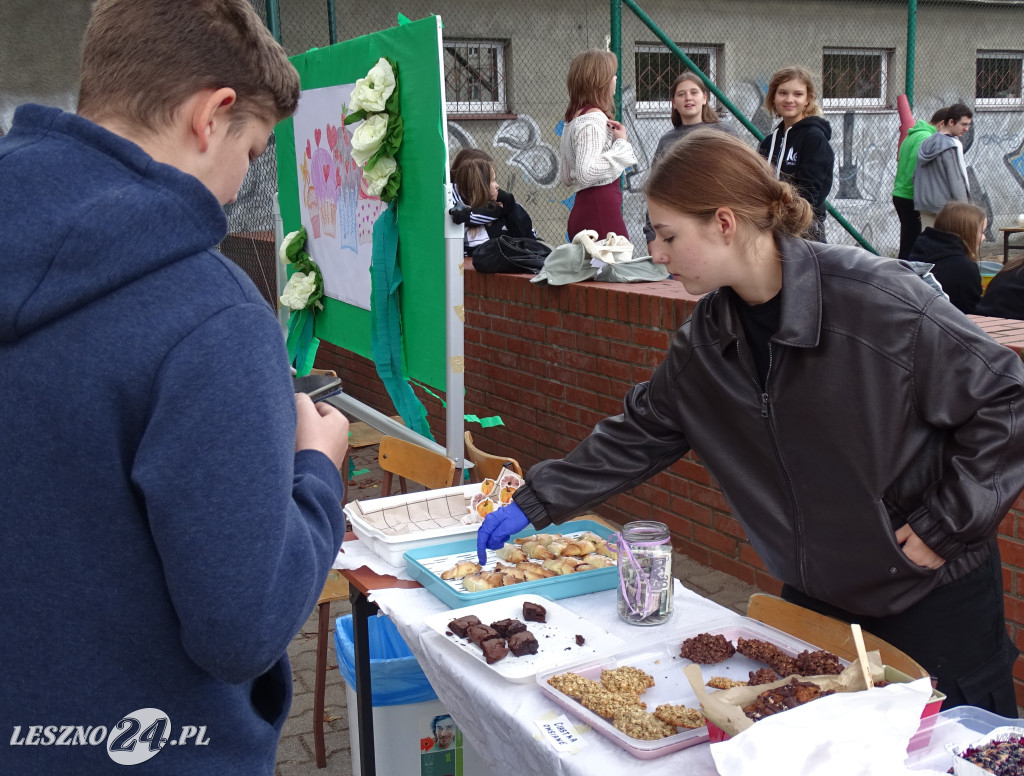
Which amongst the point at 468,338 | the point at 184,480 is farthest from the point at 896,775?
the point at 468,338

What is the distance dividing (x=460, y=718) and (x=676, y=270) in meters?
1.05

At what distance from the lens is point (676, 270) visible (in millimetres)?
2160

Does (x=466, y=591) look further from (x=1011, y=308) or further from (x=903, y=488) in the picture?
(x=1011, y=308)

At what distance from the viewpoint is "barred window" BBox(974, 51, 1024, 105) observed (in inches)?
576

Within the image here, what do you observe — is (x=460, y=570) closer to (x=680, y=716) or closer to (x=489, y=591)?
(x=489, y=591)

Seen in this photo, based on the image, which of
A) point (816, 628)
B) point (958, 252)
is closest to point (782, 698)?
point (816, 628)

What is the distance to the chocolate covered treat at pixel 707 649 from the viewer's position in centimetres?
193

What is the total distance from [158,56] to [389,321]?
274 cm

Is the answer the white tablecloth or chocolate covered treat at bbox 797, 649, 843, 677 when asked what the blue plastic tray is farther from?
chocolate covered treat at bbox 797, 649, 843, 677

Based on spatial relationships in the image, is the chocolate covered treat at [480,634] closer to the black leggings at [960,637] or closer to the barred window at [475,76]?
the black leggings at [960,637]

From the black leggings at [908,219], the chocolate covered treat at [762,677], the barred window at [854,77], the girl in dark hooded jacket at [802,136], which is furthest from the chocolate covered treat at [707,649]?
the barred window at [854,77]

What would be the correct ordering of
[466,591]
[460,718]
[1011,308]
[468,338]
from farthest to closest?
1. [468,338]
2. [1011,308]
3. [466,591]
4. [460,718]

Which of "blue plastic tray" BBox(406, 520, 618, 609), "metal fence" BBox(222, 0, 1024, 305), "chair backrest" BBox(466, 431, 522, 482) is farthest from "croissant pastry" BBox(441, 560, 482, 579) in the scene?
"metal fence" BBox(222, 0, 1024, 305)

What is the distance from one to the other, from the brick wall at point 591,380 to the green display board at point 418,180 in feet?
3.85
